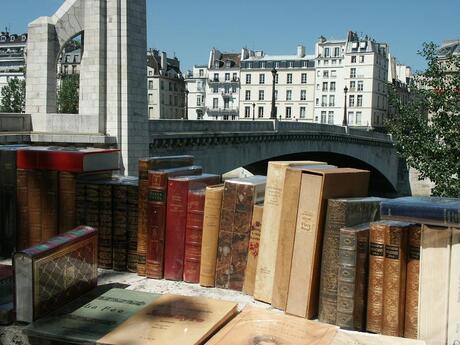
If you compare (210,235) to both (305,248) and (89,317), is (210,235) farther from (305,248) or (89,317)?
(89,317)

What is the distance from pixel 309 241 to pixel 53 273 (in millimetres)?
1398

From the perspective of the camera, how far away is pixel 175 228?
3588mm

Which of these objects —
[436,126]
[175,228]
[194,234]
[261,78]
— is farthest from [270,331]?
[261,78]

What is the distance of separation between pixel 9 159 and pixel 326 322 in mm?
2660

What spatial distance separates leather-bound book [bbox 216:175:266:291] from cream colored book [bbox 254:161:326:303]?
0.59 feet

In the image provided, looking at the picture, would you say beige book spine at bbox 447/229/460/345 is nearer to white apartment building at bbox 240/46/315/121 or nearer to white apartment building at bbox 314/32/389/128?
white apartment building at bbox 314/32/389/128

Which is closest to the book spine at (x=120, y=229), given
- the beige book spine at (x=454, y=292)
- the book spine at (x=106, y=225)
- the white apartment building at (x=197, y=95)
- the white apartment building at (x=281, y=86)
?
the book spine at (x=106, y=225)

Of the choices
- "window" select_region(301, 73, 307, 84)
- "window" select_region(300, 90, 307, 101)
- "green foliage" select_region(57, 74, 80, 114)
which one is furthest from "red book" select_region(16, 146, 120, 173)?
"window" select_region(301, 73, 307, 84)

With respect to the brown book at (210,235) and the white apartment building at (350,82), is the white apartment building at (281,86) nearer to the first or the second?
the white apartment building at (350,82)

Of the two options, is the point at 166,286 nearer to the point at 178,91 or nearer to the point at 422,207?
the point at 422,207

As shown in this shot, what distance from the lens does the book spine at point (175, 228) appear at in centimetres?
357

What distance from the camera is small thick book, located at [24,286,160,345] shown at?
2.54 meters

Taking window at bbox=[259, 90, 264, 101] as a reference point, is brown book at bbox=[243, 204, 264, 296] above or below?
below

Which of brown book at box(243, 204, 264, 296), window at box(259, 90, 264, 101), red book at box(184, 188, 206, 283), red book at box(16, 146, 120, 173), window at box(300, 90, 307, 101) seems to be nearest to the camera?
brown book at box(243, 204, 264, 296)
